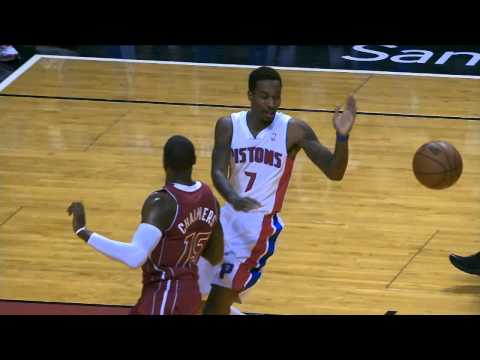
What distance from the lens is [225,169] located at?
6.46 meters

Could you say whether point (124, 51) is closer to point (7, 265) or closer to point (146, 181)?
point (146, 181)

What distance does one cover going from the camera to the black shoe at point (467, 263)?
798 centimetres

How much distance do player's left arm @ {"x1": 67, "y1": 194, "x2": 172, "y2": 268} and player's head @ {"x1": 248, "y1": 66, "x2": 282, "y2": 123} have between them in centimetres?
98

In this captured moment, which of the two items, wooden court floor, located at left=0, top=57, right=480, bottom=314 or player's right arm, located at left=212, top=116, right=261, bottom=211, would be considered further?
wooden court floor, located at left=0, top=57, right=480, bottom=314

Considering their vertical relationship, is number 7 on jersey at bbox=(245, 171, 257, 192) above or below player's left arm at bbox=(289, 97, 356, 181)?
below


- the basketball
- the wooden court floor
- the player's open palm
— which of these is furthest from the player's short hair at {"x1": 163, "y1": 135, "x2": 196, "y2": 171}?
the wooden court floor

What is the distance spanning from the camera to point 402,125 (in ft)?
36.4

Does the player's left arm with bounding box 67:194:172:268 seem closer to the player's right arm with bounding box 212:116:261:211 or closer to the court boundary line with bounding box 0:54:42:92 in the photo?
the player's right arm with bounding box 212:116:261:211

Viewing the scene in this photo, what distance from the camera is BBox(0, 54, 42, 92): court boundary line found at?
1251cm

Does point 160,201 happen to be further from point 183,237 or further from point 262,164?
point 262,164

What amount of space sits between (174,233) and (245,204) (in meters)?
0.49

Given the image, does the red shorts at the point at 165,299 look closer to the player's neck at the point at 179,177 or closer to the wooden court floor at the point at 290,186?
the player's neck at the point at 179,177

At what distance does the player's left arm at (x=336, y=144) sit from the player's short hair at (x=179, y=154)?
34.3 inches
